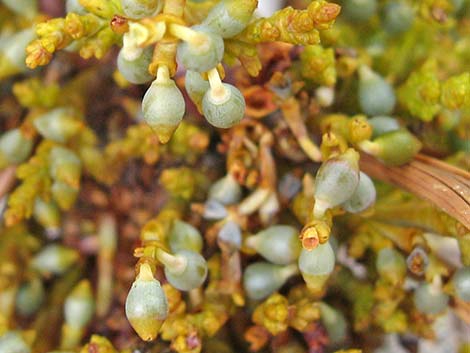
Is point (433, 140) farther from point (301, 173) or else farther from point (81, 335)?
point (81, 335)

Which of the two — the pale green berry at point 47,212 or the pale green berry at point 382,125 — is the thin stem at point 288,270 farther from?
the pale green berry at point 47,212

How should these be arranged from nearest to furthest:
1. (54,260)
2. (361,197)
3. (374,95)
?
(361,197) < (374,95) < (54,260)

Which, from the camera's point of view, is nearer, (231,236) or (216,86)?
(216,86)

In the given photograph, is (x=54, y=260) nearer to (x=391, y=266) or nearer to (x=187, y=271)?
(x=187, y=271)

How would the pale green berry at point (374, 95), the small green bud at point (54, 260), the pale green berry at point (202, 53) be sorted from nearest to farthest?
1. the pale green berry at point (202, 53)
2. the pale green berry at point (374, 95)
3. the small green bud at point (54, 260)

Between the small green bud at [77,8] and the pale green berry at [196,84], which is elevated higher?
the small green bud at [77,8]

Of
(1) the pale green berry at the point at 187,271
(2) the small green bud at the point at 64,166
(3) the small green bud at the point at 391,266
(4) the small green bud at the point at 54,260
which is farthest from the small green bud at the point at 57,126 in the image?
(3) the small green bud at the point at 391,266

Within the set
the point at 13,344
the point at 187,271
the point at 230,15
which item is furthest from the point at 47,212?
the point at 230,15
